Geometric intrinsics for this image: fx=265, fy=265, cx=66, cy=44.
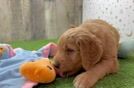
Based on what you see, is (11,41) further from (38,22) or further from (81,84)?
(81,84)

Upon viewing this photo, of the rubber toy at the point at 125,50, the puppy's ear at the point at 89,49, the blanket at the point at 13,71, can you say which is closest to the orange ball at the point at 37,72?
the blanket at the point at 13,71

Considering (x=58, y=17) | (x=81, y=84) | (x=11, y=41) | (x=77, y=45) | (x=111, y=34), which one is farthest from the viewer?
(x=58, y=17)

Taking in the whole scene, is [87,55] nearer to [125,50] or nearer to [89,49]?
[89,49]

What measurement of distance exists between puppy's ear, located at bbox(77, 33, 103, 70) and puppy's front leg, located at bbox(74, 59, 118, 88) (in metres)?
0.03

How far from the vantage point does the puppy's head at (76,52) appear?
40.2 inches

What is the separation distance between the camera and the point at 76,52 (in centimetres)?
105

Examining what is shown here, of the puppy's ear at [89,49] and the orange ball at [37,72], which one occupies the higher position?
the puppy's ear at [89,49]

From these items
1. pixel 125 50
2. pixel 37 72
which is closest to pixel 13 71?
pixel 37 72

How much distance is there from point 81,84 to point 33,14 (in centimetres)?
172

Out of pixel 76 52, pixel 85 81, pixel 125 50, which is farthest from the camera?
pixel 125 50

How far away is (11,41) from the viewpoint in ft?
8.17

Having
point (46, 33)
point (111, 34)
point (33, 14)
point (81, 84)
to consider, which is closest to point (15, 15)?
point (33, 14)

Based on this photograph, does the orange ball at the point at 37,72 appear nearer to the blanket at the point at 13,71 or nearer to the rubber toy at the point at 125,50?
the blanket at the point at 13,71

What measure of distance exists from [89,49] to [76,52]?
0.06 m
